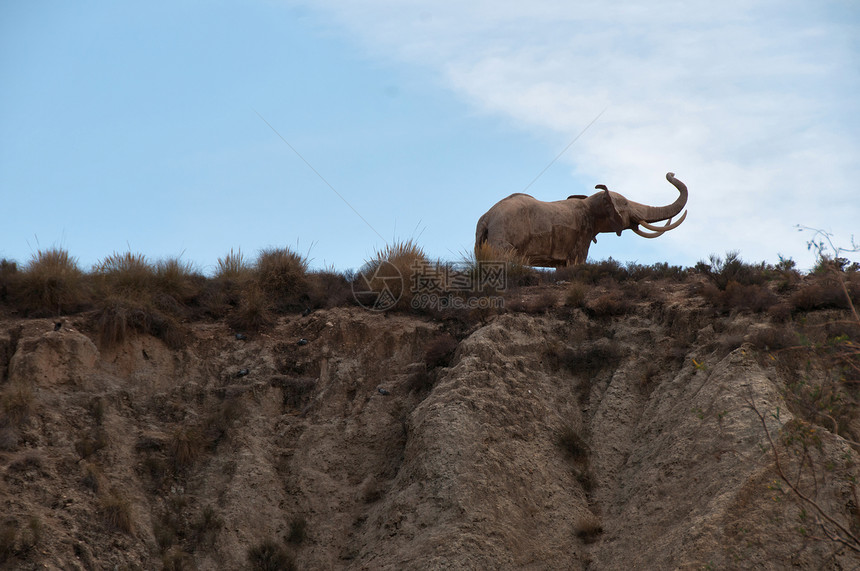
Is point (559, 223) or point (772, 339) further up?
point (559, 223)

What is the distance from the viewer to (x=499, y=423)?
1134 cm

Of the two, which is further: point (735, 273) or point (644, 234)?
point (644, 234)

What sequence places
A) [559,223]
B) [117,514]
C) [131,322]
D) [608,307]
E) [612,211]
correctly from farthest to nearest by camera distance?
[612,211], [559,223], [608,307], [131,322], [117,514]

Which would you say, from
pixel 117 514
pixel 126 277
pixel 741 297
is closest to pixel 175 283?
pixel 126 277

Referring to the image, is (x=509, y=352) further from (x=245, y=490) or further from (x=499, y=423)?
(x=245, y=490)

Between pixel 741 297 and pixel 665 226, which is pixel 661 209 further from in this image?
pixel 741 297

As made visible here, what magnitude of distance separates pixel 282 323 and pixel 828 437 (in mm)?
8748

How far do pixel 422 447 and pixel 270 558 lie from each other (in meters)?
2.39

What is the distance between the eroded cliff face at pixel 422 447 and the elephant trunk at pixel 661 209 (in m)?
6.03

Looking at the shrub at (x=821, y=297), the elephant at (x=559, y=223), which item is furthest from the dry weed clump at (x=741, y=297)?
the elephant at (x=559, y=223)

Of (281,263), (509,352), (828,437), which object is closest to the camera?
(828,437)

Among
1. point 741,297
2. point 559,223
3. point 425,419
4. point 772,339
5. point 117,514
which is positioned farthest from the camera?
point 559,223

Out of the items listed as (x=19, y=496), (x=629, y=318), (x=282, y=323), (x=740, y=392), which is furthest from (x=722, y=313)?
(x=19, y=496)

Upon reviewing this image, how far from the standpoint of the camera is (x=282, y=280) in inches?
601
